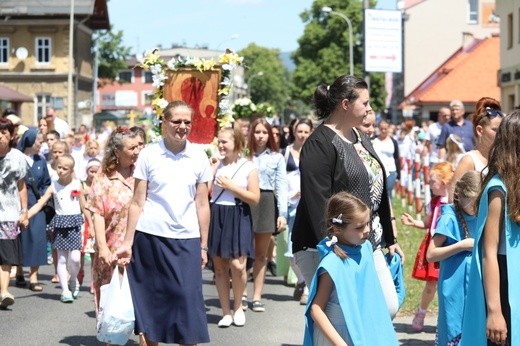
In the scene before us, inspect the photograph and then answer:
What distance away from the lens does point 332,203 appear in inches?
242

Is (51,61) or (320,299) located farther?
(51,61)

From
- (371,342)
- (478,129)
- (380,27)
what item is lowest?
(371,342)

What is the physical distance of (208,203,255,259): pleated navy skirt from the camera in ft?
35.9

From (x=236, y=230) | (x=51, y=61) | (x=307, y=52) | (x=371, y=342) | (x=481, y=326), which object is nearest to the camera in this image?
(x=481, y=326)

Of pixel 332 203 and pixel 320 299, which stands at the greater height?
pixel 332 203

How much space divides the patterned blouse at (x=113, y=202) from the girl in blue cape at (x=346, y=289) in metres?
3.17

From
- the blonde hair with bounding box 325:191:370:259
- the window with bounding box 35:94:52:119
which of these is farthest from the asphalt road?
the window with bounding box 35:94:52:119

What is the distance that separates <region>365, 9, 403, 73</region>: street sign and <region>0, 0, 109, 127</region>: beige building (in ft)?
90.8

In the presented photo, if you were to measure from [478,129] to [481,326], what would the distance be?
268cm

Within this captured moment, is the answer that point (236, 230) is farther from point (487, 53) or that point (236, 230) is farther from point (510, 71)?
point (487, 53)

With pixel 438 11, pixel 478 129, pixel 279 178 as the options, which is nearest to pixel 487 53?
pixel 438 11

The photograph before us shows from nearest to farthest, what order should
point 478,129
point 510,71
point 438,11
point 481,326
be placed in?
point 481,326 → point 478,129 → point 510,71 → point 438,11

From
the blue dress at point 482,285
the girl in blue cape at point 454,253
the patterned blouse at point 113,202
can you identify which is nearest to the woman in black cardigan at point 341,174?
the girl in blue cape at point 454,253

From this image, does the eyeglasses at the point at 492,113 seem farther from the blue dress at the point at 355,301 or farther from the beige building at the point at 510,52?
the beige building at the point at 510,52
